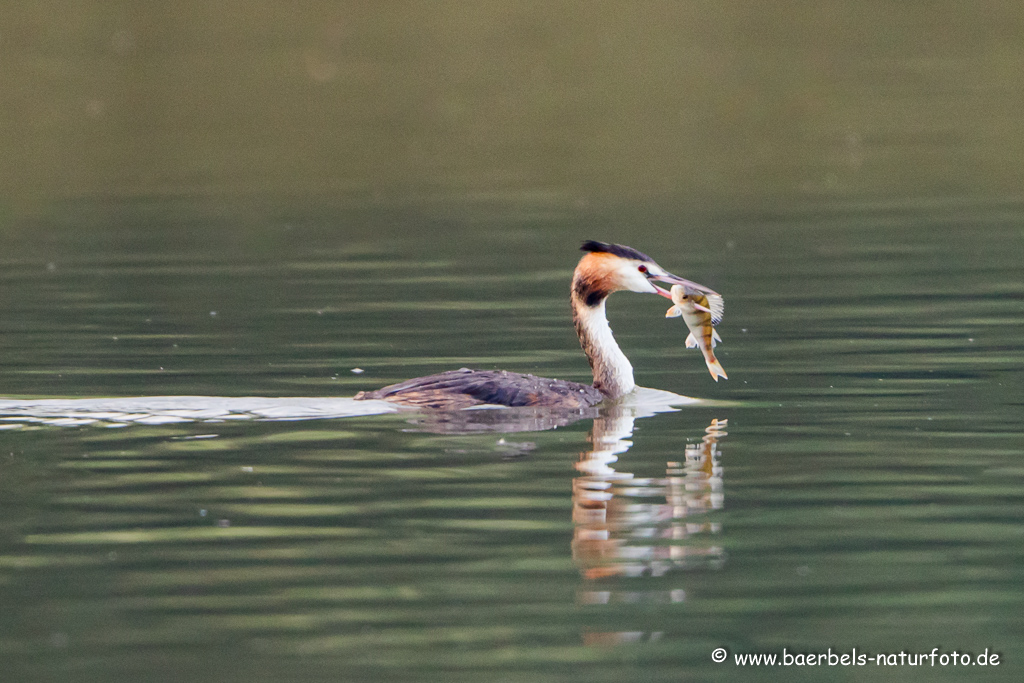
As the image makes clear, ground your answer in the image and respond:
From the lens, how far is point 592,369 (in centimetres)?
1403

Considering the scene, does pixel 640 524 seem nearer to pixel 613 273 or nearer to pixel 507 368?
pixel 613 273

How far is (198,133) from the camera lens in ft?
112

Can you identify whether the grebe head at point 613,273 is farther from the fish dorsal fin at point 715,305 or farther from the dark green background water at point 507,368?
the dark green background water at point 507,368

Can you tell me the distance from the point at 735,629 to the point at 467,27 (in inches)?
1701

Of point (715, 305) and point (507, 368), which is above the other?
point (715, 305)

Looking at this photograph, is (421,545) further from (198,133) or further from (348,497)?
(198,133)

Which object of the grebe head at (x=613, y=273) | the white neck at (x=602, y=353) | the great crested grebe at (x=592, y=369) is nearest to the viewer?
the great crested grebe at (x=592, y=369)

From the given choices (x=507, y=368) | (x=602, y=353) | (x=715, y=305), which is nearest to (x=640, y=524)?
(x=715, y=305)

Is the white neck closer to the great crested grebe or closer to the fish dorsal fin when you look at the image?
the great crested grebe

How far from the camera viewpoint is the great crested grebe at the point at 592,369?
1263 cm

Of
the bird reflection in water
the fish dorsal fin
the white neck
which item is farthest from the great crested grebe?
the bird reflection in water

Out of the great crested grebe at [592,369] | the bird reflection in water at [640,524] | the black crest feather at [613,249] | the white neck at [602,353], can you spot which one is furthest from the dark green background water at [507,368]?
the black crest feather at [613,249]

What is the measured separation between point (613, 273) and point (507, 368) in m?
1.38

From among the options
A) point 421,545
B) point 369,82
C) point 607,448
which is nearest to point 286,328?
point 607,448
